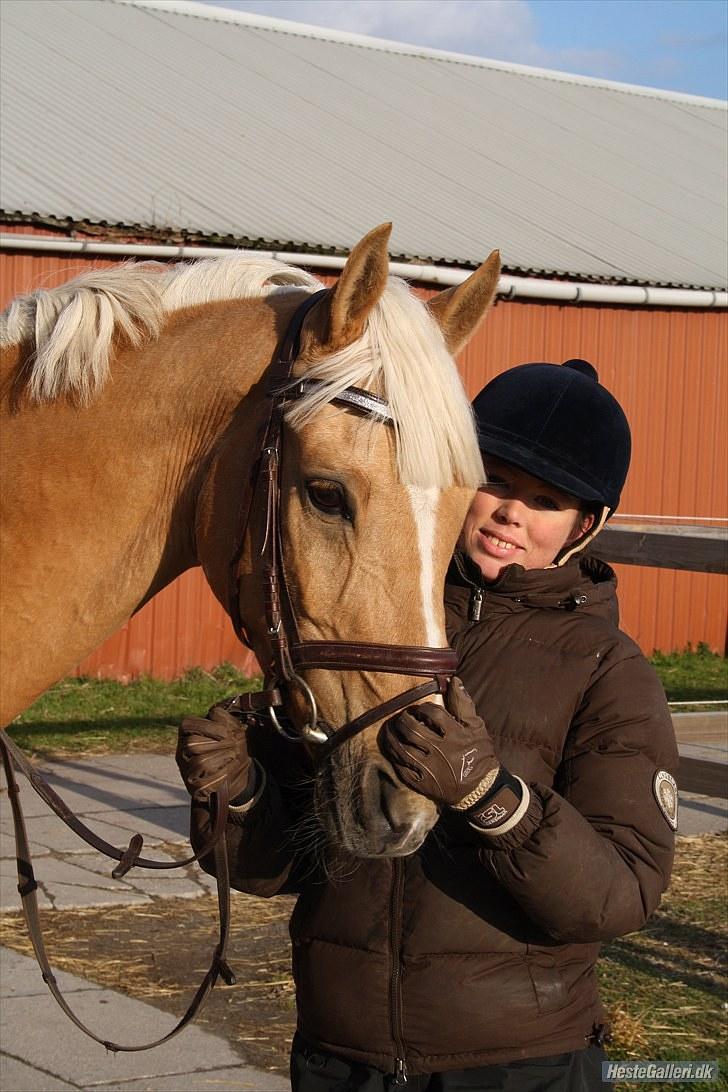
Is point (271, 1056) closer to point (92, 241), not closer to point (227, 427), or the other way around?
point (227, 427)

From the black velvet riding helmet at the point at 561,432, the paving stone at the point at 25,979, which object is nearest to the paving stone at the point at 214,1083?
the paving stone at the point at 25,979

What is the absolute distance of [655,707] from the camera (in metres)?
2.30

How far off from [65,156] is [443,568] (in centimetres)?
902

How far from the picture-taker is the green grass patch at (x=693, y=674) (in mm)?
10000

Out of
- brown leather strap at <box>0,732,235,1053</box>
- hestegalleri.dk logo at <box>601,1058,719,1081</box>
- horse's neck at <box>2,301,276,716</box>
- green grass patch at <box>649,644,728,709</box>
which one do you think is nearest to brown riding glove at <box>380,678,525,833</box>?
brown leather strap at <box>0,732,235,1053</box>

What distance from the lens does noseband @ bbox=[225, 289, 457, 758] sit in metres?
2.00

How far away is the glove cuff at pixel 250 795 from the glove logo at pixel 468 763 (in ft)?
1.67

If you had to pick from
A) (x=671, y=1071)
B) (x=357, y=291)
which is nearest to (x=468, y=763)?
(x=357, y=291)

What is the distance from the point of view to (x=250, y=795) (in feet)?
7.52

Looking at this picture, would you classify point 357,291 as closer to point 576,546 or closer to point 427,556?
point 427,556

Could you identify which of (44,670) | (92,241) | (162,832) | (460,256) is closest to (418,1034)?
(44,670)

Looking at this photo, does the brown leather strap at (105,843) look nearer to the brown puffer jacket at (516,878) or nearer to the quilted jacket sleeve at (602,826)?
the brown puffer jacket at (516,878)

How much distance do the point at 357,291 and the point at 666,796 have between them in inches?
40.5

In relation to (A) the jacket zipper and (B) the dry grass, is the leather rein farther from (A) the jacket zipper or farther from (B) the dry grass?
(B) the dry grass
